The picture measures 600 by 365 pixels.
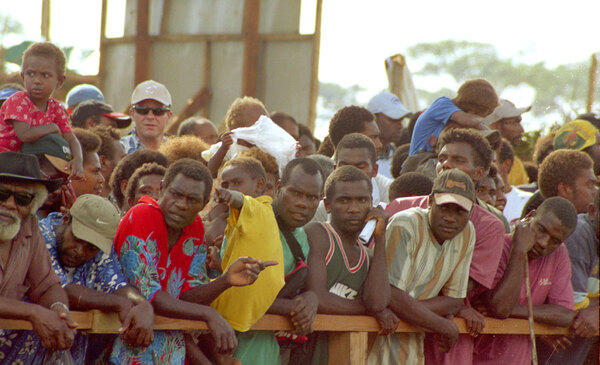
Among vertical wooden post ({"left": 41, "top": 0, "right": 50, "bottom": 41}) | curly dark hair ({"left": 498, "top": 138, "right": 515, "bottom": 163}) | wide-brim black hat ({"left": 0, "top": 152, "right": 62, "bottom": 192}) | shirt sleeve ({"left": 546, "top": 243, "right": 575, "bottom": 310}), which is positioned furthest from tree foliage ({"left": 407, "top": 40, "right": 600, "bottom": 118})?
wide-brim black hat ({"left": 0, "top": 152, "right": 62, "bottom": 192})

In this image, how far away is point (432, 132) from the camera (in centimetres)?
758

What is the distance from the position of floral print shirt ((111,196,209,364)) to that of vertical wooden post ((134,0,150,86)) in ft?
24.2

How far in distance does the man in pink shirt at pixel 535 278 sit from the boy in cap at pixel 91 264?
245 centimetres

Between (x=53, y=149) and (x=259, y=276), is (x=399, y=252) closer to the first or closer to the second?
(x=259, y=276)

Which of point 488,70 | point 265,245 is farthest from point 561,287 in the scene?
point 488,70

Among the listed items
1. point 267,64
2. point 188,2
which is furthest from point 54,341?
point 188,2

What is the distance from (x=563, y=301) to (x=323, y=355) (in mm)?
1877

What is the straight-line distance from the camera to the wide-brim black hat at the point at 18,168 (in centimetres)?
434

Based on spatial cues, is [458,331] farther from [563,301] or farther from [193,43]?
[193,43]

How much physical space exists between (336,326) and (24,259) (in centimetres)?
175

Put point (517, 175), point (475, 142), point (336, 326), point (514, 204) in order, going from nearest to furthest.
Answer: point (336, 326) → point (475, 142) → point (514, 204) → point (517, 175)

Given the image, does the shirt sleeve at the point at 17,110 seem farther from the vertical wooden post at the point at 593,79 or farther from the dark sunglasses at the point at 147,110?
the vertical wooden post at the point at 593,79

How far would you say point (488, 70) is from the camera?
181 ft

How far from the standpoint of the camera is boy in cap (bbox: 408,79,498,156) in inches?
298
